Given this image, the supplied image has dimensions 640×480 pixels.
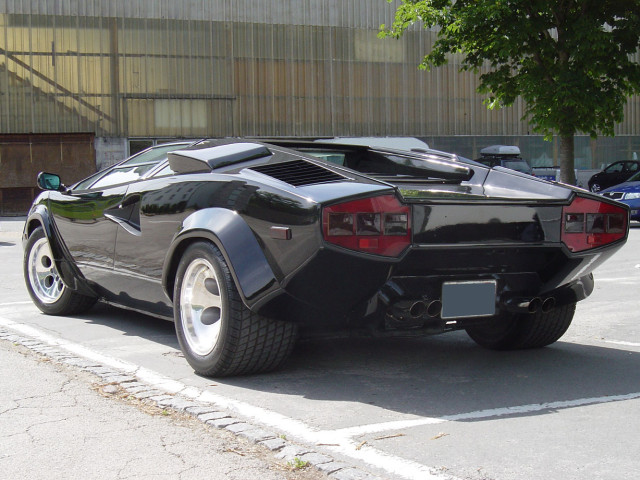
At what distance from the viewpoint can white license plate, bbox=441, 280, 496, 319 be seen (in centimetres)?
447

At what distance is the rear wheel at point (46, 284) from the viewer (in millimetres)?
6930

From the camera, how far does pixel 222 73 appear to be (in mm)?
35281

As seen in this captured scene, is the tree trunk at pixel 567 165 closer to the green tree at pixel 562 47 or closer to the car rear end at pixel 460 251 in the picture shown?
the green tree at pixel 562 47

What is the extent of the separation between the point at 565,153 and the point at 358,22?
16.5 metres

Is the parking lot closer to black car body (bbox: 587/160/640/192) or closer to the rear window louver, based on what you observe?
the rear window louver

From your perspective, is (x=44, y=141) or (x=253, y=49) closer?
(x=44, y=141)

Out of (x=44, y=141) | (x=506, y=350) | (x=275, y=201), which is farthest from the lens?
(x=44, y=141)

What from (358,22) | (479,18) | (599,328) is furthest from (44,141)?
(599,328)

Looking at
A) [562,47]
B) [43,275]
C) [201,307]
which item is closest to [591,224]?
[201,307]

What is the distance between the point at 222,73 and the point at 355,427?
32.6 metres

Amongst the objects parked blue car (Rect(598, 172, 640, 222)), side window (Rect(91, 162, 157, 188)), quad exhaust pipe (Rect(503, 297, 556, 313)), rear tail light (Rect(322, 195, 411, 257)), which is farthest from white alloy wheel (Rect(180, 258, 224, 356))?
parked blue car (Rect(598, 172, 640, 222))

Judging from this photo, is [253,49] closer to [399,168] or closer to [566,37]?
[566,37]

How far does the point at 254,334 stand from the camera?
452 centimetres

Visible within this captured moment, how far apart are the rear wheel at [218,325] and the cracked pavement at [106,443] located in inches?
21.8
